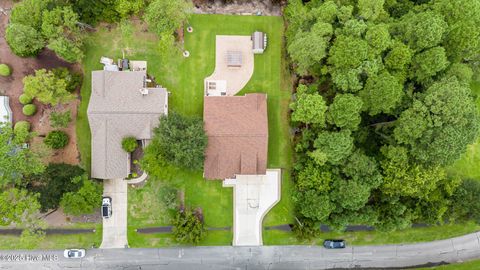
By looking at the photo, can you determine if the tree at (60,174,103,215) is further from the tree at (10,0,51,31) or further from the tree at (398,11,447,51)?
the tree at (398,11,447,51)

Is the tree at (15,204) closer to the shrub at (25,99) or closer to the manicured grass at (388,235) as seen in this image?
the shrub at (25,99)

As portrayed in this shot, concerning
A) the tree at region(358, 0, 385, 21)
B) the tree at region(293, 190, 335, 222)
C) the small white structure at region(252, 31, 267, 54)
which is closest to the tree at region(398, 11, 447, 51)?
the tree at region(358, 0, 385, 21)

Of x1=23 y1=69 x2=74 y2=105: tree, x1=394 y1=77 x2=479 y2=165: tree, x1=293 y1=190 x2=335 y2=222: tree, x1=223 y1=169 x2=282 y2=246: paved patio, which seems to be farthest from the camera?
x1=223 y1=169 x2=282 y2=246: paved patio

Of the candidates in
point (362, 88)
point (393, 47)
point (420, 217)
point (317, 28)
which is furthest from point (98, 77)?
point (420, 217)

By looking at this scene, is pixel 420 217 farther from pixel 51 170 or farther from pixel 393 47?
pixel 51 170

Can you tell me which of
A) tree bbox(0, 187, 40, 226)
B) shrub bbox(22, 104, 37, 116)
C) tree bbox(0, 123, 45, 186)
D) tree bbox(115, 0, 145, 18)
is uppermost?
tree bbox(115, 0, 145, 18)

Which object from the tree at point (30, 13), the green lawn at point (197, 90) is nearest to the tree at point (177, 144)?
the green lawn at point (197, 90)

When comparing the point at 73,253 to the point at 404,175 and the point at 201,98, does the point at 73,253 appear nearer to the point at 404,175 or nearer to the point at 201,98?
the point at 201,98

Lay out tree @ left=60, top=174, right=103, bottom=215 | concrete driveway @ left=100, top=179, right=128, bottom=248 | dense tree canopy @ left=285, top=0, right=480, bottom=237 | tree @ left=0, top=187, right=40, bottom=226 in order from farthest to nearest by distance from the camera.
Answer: concrete driveway @ left=100, top=179, right=128, bottom=248 < tree @ left=60, top=174, right=103, bottom=215 < dense tree canopy @ left=285, top=0, right=480, bottom=237 < tree @ left=0, top=187, right=40, bottom=226
